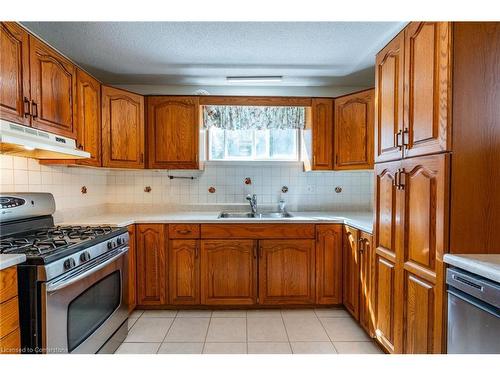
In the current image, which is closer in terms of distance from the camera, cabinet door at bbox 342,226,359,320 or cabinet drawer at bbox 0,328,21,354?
cabinet drawer at bbox 0,328,21,354

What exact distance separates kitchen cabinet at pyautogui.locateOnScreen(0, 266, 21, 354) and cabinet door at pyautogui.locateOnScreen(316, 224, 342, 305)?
2075 mm

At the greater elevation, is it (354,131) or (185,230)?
(354,131)

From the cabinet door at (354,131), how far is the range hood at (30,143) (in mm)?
2262

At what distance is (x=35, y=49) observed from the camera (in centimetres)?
167

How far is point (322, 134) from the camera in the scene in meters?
2.73

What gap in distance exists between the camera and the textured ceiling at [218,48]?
74.0 inches

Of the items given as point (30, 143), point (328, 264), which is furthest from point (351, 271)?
point (30, 143)

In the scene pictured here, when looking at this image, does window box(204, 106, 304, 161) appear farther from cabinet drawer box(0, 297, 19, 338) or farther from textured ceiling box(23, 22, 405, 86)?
cabinet drawer box(0, 297, 19, 338)

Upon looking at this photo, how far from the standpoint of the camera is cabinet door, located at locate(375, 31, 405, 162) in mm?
1541

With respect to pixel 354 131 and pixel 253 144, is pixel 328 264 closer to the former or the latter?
pixel 354 131

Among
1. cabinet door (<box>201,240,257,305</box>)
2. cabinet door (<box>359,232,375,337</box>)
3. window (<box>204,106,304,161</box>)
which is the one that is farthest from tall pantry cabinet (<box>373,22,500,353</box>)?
window (<box>204,106,304,161</box>)

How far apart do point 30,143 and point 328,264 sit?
234 cm

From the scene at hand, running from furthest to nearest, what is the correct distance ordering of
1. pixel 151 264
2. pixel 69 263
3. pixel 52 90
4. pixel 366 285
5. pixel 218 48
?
pixel 151 264 < pixel 218 48 < pixel 366 285 < pixel 52 90 < pixel 69 263
